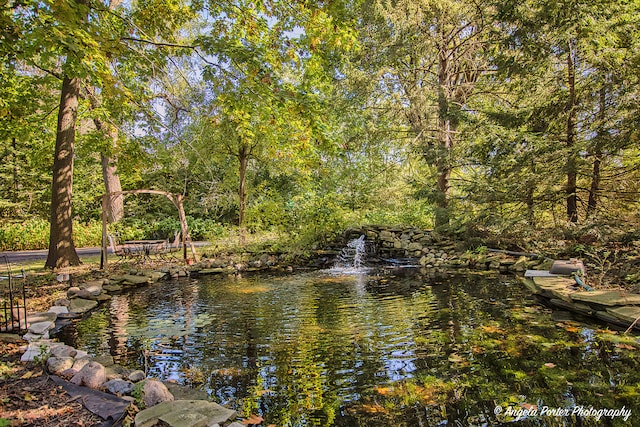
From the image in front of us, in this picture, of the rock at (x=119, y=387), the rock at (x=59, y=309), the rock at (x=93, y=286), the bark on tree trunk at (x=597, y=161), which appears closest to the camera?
the rock at (x=119, y=387)

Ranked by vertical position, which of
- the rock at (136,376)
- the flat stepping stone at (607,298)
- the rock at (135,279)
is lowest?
the rock at (136,376)

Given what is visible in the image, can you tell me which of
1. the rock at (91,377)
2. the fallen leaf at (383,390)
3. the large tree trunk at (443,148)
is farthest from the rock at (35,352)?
the large tree trunk at (443,148)

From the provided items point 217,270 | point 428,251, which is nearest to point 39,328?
point 217,270

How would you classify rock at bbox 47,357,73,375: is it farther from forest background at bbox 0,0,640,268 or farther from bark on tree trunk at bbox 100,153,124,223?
bark on tree trunk at bbox 100,153,124,223

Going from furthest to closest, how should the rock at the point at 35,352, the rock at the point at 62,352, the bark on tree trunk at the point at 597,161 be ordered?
the bark on tree trunk at the point at 597,161
the rock at the point at 62,352
the rock at the point at 35,352

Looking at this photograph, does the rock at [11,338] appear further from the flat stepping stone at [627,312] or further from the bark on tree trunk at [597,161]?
the bark on tree trunk at [597,161]

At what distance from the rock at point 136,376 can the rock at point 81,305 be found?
3637 mm

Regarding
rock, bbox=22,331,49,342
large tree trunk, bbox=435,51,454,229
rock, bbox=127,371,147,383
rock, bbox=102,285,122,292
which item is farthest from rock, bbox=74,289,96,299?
large tree trunk, bbox=435,51,454,229

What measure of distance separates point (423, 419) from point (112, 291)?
290 inches

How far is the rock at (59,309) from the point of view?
5.80 metres

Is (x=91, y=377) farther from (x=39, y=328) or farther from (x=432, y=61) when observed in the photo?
(x=432, y=61)

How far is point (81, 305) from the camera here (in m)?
6.47

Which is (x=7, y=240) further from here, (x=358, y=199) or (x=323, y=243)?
(x=358, y=199)

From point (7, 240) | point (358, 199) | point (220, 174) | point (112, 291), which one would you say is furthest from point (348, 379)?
point (7, 240)
